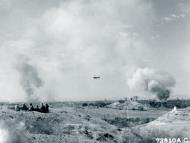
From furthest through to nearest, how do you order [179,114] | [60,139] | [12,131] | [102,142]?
[179,114] < [102,142] < [60,139] < [12,131]

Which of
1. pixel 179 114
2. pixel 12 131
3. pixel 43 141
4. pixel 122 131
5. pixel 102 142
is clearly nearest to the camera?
pixel 12 131

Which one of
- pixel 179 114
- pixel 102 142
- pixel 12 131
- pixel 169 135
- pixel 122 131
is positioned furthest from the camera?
pixel 179 114

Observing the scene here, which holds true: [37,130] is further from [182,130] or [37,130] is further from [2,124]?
[182,130]

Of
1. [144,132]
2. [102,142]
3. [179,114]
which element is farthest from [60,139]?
[179,114]

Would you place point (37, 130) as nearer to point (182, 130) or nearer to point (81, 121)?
point (81, 121)

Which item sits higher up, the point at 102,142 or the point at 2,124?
the point at 2,124

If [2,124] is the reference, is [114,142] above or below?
below

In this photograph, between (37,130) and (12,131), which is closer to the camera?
(12,131)

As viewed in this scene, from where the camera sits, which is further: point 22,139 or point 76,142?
point 76,142

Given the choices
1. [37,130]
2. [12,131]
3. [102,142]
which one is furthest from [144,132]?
[12,131]
